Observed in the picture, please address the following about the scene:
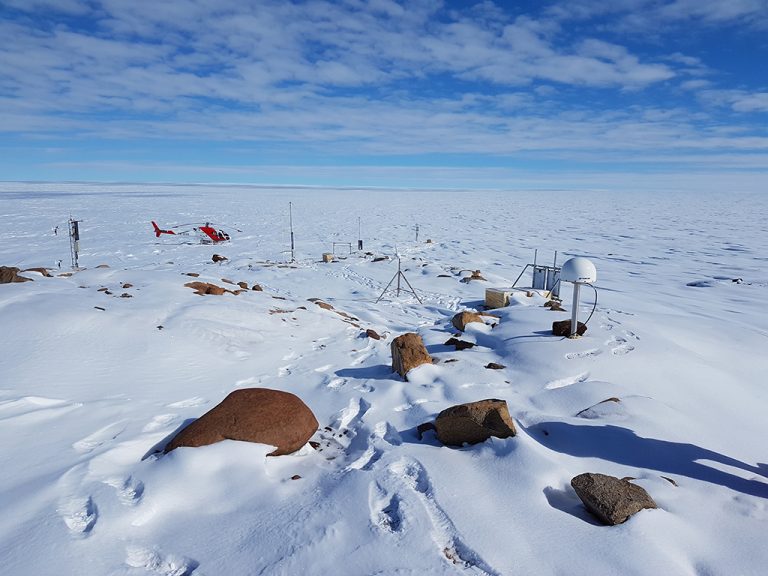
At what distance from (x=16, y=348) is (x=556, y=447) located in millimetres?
6785

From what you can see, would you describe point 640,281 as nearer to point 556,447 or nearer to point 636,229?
point 556,447

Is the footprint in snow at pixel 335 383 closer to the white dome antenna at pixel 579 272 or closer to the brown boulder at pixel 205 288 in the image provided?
the white dome antenna at pixel 579 272

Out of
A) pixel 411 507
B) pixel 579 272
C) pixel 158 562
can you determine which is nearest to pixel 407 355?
pixel 579 272

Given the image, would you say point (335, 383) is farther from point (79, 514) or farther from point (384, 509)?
point (79, 514)

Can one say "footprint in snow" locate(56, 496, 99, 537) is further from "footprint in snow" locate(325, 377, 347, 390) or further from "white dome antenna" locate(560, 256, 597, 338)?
"white dome antenna" locate(560, 256, 597, 338)

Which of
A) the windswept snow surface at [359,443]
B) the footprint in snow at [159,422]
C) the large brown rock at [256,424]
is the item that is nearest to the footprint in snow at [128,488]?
the windswept snow surface at [359,443]

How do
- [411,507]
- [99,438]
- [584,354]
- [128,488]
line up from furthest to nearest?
[584,354] → [99,438] → [128,488] → [411,507]

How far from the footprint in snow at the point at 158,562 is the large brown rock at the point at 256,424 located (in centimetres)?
111

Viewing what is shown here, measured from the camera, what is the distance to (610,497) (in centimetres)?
338

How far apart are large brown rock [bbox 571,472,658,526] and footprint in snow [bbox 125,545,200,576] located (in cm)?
275

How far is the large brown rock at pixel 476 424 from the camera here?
438 centimetres

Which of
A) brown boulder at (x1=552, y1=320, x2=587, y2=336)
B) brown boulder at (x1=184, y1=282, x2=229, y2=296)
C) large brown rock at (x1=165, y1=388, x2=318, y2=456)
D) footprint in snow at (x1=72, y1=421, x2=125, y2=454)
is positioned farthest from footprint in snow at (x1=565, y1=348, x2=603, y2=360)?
brown boulder at (x1=184, y1=282, x2=229, y2=296)

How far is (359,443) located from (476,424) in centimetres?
122

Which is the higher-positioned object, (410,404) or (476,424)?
(476,424)
